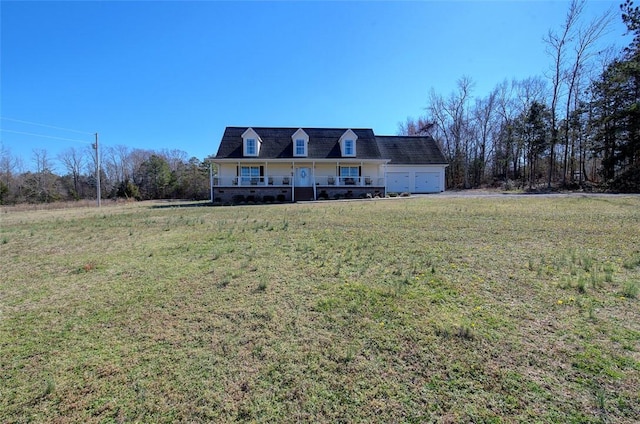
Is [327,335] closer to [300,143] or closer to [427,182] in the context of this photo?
[300,143]

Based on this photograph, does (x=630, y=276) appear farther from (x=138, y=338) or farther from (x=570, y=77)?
(x=570, y=77)

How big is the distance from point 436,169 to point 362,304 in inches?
1155

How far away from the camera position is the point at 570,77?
29.9 meters

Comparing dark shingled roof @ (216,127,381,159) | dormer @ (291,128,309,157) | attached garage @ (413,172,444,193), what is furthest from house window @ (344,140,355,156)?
attached garage @ (413,172,444,193)

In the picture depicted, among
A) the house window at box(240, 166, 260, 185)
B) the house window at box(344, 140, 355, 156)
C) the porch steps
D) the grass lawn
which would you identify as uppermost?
the house window at box(344, 140, 355, 156)

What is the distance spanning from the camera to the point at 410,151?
31.0 metres

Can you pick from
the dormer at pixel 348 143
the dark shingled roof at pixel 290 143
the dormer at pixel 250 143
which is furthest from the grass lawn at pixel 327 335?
the dormer at pixel 348 143

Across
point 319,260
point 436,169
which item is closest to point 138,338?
point 319,260

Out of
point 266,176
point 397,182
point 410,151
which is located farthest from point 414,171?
point 266,176

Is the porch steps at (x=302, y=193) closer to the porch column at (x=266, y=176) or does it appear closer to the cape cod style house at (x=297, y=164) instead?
the cape cod style house at (x=297, y=164)

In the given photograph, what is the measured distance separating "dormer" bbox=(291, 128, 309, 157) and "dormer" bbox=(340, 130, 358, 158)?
3.16m

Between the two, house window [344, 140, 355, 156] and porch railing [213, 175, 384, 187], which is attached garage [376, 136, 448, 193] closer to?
porch railing [213, 175, 384, 187]

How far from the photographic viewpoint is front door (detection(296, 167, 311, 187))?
2472 centimetres

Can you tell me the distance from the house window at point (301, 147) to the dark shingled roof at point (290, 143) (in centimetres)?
47
